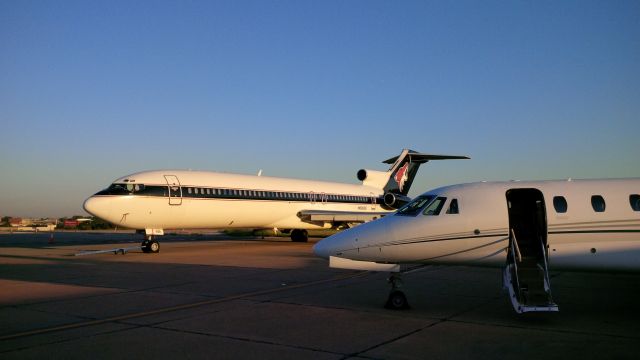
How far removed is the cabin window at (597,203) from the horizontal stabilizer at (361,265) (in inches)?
134

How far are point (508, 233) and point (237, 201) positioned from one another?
675 inches

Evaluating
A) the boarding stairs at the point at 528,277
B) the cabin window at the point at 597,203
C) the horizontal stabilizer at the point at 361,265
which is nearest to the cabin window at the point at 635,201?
the cabin window at the point at 597,203

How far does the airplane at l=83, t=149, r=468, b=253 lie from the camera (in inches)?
799

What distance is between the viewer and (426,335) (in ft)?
22.2

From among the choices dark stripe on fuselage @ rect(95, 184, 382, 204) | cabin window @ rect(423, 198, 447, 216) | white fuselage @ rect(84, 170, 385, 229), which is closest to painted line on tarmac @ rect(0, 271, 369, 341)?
cabin window @ rect(423, 198, 447, 216)

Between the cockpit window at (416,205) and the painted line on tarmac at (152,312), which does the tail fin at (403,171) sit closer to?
the painted line on tarmac at (152,312)

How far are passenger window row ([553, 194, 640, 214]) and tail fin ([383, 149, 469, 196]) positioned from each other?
88.9 ft

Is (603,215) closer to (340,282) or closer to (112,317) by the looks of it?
(340,282)

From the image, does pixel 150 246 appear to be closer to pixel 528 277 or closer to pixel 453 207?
pixel 453 207

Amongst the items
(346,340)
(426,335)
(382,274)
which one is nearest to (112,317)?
(346,340)

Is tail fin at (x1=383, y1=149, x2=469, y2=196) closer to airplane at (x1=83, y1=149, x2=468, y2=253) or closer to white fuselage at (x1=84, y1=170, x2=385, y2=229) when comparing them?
airplane at (x1=83, y1=149, x2=468, y2=253)

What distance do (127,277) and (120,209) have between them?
741cm

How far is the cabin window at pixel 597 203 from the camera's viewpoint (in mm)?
8594

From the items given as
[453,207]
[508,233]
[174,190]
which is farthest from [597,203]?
[174,190]
